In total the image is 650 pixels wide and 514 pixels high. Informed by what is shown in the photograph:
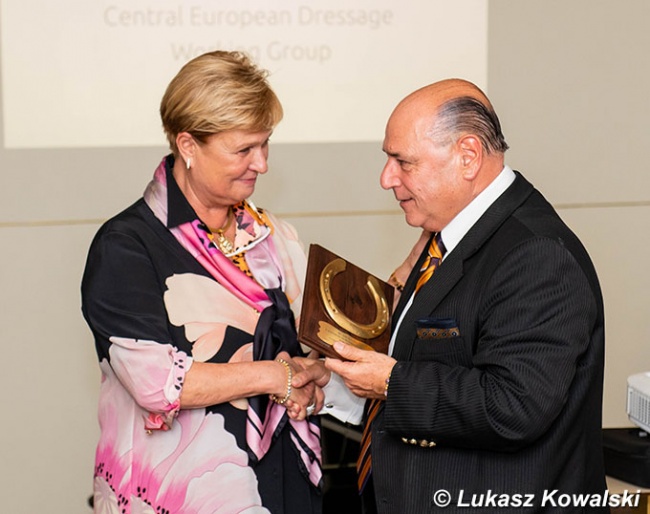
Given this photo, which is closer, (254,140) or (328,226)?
(254,140)

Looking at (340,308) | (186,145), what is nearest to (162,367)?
(340,308)

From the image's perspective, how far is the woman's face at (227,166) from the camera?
221 centimetres

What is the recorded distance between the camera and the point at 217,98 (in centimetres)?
215

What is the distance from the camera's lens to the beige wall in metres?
3.78

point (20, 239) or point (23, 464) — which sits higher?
point (20, 239)

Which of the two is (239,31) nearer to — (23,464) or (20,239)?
(20,239)

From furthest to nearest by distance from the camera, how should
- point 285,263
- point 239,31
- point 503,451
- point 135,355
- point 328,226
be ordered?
point 328,226 < point 239,31 < point 285,263 < point 135,355 < point 503,451

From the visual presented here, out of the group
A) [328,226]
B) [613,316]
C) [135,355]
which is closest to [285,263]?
[135,355]

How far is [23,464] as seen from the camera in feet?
12.6

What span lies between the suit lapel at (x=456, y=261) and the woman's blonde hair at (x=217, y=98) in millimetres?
577

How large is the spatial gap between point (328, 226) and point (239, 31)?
88 cm

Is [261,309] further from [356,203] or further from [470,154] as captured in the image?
[356,203]

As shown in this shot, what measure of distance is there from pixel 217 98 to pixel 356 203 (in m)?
1.85

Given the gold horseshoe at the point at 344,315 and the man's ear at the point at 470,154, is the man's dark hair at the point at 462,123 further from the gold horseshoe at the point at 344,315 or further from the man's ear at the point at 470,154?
the gold horseshoe at the point at 344,315
